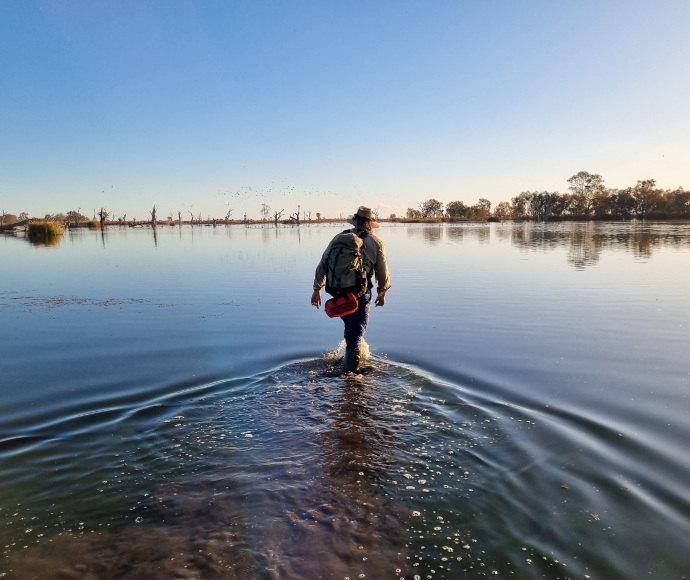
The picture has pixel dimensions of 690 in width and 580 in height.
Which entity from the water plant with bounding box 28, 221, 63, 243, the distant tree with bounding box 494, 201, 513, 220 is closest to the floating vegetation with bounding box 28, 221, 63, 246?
the water plant with bounding box 28, 221, 63, 243

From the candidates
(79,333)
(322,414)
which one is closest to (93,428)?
(322,414)

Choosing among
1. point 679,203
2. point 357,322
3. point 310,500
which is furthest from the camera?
point 679,203

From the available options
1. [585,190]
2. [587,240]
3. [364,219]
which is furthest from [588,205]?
[364,219]

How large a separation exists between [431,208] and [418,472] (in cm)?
18116

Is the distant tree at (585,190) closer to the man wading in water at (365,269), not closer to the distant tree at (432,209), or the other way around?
the distant tree at (432,209)

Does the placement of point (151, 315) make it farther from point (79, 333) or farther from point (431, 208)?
point (431, 208)

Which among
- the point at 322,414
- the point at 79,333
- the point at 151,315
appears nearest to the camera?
the point at 322,414

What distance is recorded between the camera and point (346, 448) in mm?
5074

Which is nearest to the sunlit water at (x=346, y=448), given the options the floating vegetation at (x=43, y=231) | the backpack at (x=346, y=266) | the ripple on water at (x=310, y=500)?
the ripple on water at (x=310, y=500)

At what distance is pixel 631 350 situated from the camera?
8898 mm

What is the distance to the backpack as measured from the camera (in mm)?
7410

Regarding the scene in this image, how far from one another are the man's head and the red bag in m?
1.18

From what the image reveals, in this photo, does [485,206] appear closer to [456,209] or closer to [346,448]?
[456,209]

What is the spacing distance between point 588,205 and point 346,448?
144810 mm
